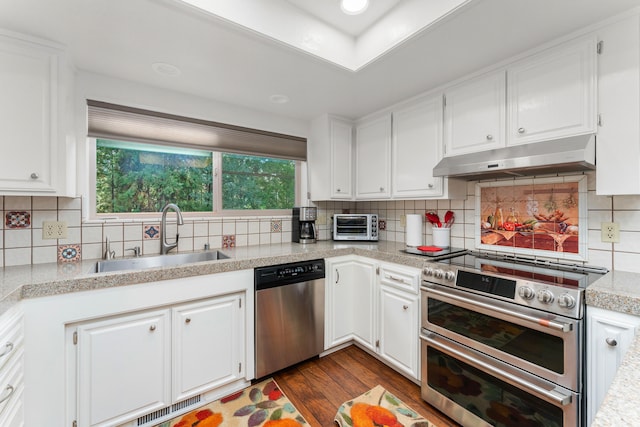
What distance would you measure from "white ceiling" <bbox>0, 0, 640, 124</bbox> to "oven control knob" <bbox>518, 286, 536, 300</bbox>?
50.8 inches

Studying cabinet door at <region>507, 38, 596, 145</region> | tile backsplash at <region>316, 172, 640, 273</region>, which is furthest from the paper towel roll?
cabinet door at <region>507, 38, 596, 145</region>

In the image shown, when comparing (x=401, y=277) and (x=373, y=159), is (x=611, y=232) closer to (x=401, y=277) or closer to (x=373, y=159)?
(x=401, y=277)

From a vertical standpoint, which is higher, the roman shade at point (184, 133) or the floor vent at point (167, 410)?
the roman shade at point (184, 133)

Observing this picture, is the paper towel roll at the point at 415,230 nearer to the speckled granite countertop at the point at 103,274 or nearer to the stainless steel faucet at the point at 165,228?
the speckled granite countertop at the point at 103,274

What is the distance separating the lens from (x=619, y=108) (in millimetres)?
1335

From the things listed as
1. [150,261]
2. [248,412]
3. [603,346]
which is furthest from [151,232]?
[603,346]

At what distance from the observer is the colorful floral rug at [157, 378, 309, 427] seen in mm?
1585

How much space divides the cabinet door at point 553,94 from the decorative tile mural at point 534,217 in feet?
1.26

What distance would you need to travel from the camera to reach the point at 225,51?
1600mm

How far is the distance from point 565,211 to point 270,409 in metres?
2.14

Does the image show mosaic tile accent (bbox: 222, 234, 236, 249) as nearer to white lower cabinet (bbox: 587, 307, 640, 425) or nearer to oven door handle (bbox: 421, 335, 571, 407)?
oven door handle (bbox: 421, 335, 571, 407)

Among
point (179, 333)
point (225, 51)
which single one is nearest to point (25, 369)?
point (179, 333)

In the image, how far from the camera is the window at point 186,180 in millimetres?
2062

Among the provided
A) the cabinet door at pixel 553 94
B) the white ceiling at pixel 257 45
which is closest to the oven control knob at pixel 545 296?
the cabinet door at pixel 553 94
